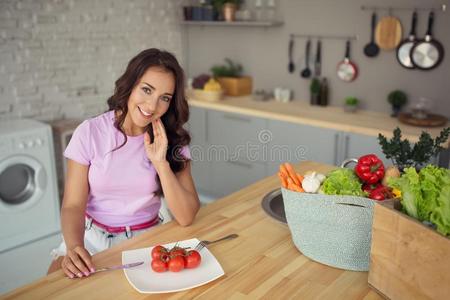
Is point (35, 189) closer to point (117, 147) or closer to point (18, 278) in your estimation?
point (18, 278)

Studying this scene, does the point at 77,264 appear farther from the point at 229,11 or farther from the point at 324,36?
the point at 229,11

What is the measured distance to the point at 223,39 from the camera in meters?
4.56

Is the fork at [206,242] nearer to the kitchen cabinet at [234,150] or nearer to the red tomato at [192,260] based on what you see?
the red tomato at [192,260]

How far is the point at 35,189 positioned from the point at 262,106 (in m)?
1.90

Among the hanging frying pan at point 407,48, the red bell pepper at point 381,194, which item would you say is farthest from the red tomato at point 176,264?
the hanging frying pan at point 407,48

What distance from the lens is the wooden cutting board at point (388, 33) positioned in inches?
134

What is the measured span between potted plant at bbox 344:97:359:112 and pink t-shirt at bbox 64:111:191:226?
6.82ft

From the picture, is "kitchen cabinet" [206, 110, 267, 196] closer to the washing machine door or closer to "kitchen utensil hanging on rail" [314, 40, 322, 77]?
"kitchen utensil hanging on rail" [314, 40, 322, 77]

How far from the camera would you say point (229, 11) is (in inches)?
166

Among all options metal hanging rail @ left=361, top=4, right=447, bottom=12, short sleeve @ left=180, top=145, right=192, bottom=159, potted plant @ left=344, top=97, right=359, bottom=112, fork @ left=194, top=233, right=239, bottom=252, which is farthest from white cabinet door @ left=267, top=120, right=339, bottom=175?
fork @ left=194, top=233, right=239, bottom=252

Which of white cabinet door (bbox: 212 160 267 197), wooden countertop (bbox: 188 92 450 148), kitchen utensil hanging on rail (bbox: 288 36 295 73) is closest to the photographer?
wooden countertop (bbox: 188 92 450 148)

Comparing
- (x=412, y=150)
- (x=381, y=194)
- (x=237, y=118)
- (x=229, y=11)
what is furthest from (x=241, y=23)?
(x=381, y=194)

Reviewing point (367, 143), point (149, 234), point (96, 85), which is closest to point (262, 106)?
point (367, 143)

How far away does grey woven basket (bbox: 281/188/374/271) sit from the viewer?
127 centimetres
